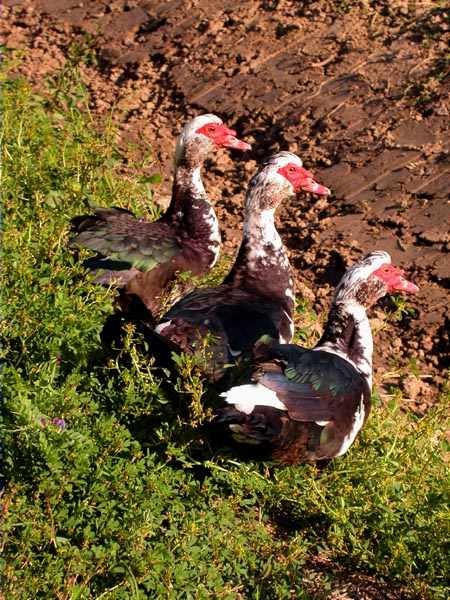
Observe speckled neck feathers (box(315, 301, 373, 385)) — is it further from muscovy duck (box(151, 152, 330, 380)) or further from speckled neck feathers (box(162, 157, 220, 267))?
speckled neck feathers (box(162, 157, 220, 267))

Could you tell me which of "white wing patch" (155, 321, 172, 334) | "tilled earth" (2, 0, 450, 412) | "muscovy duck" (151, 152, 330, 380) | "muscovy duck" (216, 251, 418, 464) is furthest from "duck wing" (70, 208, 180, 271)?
"muscovy duck" (216, 251, 418, 464)

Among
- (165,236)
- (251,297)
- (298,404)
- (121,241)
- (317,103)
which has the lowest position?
(317,103)

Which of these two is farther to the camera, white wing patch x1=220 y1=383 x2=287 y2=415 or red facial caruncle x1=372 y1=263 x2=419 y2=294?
red facial caruncle x1=372 y1=263 x2=419 y2=294

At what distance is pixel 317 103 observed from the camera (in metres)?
8.10

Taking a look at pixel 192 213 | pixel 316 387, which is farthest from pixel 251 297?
pixel 316 387

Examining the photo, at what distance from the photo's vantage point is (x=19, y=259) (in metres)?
5.07

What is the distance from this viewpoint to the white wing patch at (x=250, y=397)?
460 cm

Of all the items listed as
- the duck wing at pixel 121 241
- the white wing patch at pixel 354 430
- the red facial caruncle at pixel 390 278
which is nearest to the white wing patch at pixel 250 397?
the white wing patch at pixel 354 430

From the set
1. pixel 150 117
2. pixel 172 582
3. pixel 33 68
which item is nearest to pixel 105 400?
pixel 172 582

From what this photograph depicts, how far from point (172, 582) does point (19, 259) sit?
1.72m

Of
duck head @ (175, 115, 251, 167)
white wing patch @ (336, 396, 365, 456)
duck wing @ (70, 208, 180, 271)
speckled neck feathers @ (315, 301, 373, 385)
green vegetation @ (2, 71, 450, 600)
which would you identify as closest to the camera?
green vegetation @ (2, 71, 450, 600)

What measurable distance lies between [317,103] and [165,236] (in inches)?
91.4

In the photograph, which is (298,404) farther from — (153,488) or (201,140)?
(201,140)

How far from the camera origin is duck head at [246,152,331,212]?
20.0ft
